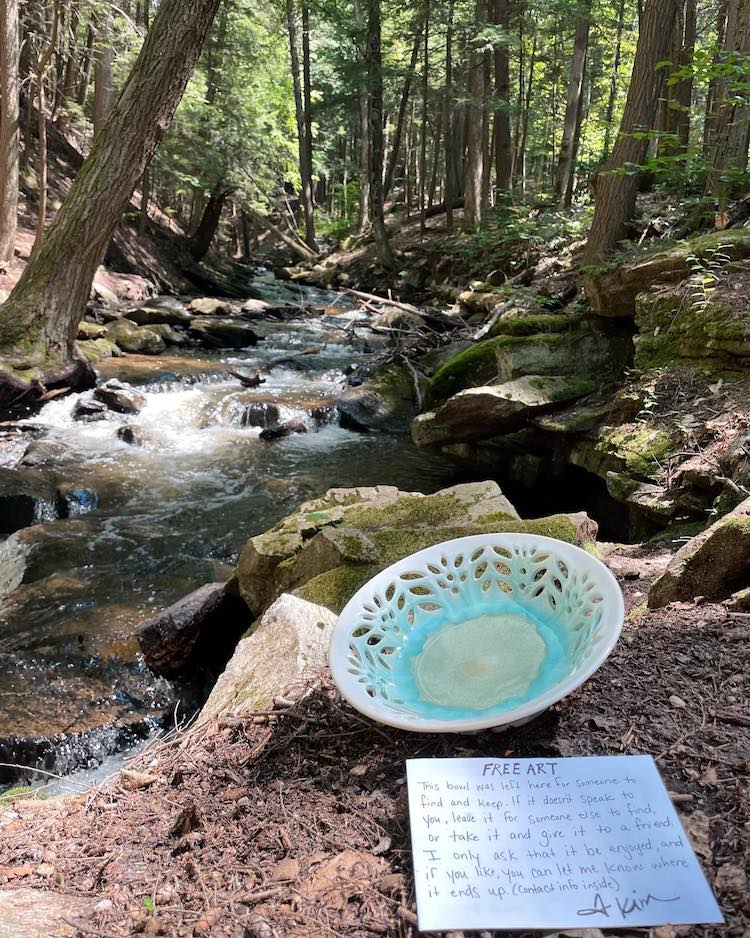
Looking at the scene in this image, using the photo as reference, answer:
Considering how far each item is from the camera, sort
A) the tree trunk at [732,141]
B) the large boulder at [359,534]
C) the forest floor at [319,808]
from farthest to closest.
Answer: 1. the tree trunk at [732,141]
2. the large boulder at [359,534]
3. the forest floor at [319,808]

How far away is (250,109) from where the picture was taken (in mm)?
19250

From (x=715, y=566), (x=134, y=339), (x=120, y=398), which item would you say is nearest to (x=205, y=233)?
(x=134, y=339)

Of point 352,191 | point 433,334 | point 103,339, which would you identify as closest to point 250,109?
point 103,339

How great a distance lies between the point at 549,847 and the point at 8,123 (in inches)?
539

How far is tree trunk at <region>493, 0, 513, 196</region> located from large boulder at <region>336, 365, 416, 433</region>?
29.8ft

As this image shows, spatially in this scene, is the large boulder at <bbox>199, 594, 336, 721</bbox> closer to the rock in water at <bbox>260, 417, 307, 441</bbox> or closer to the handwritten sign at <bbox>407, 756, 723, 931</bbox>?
the handwritten sign at <bbox>407, 756, 723, 931</bbox>

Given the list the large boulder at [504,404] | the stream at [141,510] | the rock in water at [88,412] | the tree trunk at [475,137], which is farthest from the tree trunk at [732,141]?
the tree trunk at [475,137]

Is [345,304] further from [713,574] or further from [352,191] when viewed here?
[352,191]

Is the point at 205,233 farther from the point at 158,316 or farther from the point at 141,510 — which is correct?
the point at 141,510

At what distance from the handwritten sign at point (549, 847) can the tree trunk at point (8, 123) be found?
1299cm

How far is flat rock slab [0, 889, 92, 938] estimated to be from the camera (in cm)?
143

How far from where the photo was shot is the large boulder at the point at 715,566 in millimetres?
2688

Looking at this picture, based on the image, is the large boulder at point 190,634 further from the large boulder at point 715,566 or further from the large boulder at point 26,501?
the large boulder at point 715,566

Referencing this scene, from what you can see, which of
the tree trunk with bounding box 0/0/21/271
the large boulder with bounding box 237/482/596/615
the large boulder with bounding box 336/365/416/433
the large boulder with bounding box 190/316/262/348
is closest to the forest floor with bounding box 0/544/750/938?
the large boulder with bounding box 237/482/596/615
